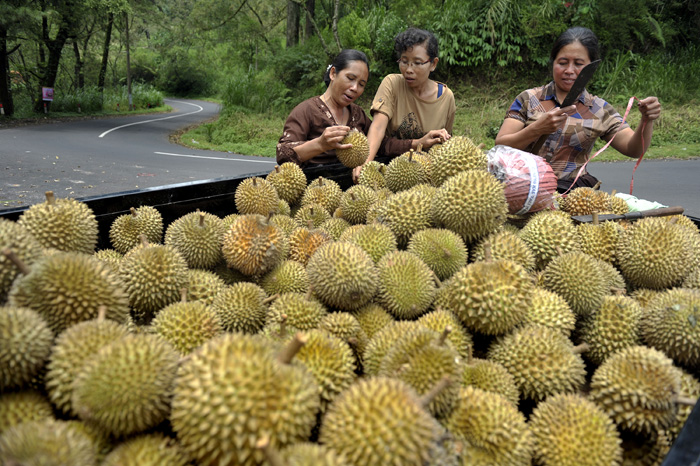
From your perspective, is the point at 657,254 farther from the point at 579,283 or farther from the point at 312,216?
the point at 312,216

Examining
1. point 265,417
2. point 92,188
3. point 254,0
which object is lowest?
point 92,188

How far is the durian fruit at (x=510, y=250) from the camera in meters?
2.49

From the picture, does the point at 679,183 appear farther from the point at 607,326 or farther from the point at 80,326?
the point at 80,326

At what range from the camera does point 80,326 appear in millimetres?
1579

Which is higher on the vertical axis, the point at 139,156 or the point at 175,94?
the point at 175,94

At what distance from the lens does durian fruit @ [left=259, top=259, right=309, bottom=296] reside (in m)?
2.48

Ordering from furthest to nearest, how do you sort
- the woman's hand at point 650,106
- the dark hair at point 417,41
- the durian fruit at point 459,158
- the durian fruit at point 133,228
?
the dark hair at point 417,41
the woman's hand at point 650,106
the durian fruit at point 459,158
the durian fruit at point 133,228

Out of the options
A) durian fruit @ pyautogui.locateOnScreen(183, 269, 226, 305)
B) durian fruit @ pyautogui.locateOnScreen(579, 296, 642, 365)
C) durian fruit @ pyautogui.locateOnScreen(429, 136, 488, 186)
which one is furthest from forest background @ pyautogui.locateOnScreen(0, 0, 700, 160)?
durian fruit @ pyautogui.locateOnScreen(183, 269, 226, 305)

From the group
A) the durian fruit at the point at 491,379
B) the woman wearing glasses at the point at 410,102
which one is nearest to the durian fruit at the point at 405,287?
the durian fruit at the point at 491,379

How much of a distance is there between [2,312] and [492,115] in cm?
1684

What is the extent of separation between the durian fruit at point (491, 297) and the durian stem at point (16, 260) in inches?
71.3

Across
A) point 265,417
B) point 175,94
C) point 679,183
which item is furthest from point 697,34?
point 175,94

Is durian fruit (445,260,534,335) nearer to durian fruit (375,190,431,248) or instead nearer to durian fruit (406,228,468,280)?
durian fruit (406,228,468,280)

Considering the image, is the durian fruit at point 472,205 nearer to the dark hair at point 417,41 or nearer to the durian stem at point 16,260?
the durian stem at point 16,260
